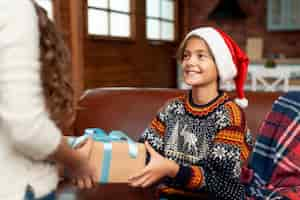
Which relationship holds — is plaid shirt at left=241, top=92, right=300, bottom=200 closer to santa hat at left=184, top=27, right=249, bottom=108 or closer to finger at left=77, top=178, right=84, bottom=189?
santa hat at left=184, top=27, right=249, bottom=108

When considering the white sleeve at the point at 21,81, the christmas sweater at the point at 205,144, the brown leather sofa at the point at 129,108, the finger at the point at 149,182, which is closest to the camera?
the white sleeve at the point at 21,81

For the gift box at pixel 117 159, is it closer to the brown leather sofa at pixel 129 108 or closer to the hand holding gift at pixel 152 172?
the hand holding gift at pixel 152 172

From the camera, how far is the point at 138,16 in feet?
15.9

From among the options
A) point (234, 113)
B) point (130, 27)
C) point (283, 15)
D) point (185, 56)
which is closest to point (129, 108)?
point (185, 56)

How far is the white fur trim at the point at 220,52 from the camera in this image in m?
1.36

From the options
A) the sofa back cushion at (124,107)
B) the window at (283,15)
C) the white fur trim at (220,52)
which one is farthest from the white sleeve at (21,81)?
the window at (283,15)

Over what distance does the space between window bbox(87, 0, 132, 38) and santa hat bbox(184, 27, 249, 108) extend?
272cm

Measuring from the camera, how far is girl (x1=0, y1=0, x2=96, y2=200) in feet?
2.05

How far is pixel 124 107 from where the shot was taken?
167 centimetres

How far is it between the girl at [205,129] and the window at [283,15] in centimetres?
461

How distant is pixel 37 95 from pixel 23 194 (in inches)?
5.7

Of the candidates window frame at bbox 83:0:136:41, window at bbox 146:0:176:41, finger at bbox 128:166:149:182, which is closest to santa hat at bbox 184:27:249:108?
finger at bbox 128:166:149:182

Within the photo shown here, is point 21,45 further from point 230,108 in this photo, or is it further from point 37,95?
point 230,108

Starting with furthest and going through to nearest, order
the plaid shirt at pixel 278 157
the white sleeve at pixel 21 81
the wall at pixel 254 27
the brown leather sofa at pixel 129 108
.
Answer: the wall at pixel 254 27
the brown leather sofa at pixel 129 108
the plaid shirt at pixel 278 157
the white sleeve at pixel 21 81
